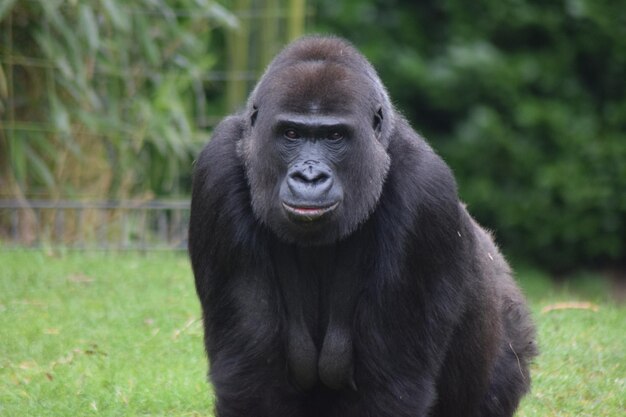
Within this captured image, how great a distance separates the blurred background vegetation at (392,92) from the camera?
11.1 meters

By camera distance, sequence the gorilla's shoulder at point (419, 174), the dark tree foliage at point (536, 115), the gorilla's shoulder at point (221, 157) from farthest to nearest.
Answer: the dark tree foliage at point (536, 115) → the gorilla's shoulder at point (221, 157) → the gorilla's shoulder at point (419, 174)

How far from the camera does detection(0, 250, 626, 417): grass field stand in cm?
654

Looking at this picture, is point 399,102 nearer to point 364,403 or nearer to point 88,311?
point 88,311

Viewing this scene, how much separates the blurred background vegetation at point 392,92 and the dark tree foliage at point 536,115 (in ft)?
0.07

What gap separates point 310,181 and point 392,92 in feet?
37.7

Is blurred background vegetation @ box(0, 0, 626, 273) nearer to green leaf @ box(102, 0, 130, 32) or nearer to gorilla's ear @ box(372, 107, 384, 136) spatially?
green leaf @ box(102, 0, 130, 32)

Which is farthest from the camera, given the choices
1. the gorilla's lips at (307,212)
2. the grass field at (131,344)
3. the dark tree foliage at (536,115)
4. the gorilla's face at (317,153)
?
the dark tree foliage at (536,115)

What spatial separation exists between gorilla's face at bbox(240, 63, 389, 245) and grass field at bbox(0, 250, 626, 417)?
167 centimetres

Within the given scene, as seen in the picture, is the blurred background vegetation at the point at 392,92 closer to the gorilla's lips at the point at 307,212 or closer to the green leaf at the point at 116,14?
the green leaf at the point at 116,14

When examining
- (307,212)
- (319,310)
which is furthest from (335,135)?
(319,310)

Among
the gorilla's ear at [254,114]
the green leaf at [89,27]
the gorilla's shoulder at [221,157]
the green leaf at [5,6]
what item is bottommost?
the green leaf at [89,27]

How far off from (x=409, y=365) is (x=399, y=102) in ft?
37.5

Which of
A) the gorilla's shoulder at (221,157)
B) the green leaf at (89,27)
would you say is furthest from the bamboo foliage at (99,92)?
the gorilla's shoulder at (221,157)

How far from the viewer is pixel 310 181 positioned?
16.8 ft
